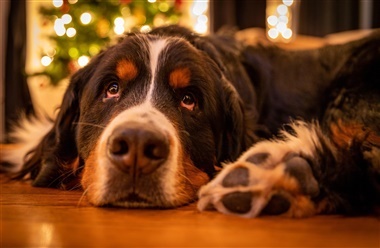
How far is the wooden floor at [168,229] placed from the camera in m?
1.30

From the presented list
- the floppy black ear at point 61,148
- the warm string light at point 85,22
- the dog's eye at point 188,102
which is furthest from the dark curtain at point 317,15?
the dog's eye at point 188,102

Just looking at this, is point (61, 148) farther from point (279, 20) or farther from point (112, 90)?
point (279, 20)

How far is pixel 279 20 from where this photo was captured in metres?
10.3

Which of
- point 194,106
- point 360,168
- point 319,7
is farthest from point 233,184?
point 319,7

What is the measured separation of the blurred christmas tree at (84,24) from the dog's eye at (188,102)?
13.9 feet

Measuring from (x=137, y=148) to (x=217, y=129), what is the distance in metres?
0.81

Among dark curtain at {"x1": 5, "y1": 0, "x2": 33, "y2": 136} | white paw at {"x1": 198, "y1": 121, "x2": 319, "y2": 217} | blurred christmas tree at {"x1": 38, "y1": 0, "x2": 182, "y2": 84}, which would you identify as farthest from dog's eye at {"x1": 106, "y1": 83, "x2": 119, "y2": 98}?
dark curtain at {"x1": 5, "y1": 0, "x2": 33, "y2": 136}

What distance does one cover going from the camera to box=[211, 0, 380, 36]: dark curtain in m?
10.2

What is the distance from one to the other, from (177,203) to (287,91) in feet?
4.79

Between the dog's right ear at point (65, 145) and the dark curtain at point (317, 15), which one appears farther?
the dark curtain at point (317, 15)

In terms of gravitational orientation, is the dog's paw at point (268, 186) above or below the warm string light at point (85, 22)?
below

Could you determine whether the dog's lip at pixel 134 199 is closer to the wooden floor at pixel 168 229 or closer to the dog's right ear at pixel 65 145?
the wooden floor at pixel 168 229

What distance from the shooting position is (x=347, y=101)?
8.96 ft

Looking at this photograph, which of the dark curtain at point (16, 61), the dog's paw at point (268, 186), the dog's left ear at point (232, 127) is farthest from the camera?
the dark curtain at point (16, 61)
